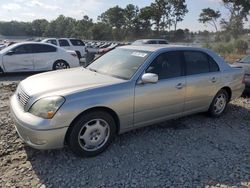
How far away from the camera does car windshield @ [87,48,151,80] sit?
15.2ft

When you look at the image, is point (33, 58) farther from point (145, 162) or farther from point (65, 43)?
point (145, 162)

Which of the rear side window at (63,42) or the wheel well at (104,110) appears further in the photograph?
the rear side window at (63,42)

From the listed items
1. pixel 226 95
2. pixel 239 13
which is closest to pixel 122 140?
pixel 226 95

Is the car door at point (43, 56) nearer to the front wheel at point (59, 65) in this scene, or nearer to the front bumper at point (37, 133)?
the front wheel at point (59, 65)

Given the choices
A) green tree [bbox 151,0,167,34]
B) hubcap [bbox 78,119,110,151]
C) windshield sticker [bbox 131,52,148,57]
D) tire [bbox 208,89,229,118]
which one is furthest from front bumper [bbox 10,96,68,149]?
green tree [bbox 151,0,167,34]

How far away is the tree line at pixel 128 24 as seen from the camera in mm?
60625

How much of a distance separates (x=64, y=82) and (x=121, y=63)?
1058mm

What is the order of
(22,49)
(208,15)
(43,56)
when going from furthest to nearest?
(208,15), (43,56), (22,49)

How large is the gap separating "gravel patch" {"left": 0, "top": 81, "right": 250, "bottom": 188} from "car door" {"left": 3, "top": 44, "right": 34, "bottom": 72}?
642 cm

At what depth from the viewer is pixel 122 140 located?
4754mm

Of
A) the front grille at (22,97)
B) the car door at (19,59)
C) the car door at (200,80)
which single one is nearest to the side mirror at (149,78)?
the car door at (200,80)

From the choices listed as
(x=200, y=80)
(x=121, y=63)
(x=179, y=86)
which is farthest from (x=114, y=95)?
(x=200, y=80)

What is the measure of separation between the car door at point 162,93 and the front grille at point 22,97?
1.55 meters

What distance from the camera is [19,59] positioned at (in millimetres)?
11305
